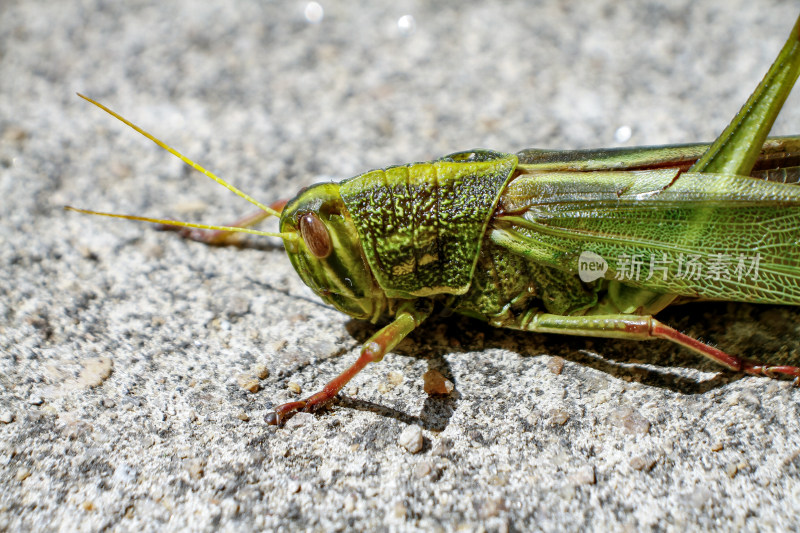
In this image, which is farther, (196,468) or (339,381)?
(339,381)

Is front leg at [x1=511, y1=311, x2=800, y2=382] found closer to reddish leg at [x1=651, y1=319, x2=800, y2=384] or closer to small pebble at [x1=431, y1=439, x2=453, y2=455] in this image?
reddish leg at [x1=651, y1=319, x2=800, y2=384]

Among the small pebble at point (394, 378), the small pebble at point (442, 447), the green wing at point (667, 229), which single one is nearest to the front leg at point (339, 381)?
the small pebble at point (394, 378)

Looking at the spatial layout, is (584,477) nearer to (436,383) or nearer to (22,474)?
(436,383)

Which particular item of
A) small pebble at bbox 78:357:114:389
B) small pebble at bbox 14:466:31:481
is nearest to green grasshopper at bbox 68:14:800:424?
small pebble at bbox 78:357:114:389

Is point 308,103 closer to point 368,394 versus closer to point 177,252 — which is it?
point 177,252

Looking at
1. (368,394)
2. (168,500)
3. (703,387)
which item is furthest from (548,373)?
(168,500)

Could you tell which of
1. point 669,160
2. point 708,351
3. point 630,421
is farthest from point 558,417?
point 669,160
